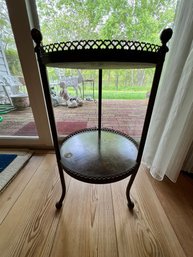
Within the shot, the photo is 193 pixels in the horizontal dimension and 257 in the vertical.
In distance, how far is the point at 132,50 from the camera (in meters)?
0.39

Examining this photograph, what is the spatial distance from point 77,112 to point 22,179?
968 mm

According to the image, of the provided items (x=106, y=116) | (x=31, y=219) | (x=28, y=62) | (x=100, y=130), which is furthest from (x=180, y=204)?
(x=28, y=62)

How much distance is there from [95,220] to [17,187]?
57 cm

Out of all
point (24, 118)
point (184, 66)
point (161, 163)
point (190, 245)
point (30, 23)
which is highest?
point (30, 23)

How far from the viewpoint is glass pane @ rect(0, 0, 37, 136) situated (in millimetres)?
959

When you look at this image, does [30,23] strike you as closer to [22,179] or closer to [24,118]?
[24,118]

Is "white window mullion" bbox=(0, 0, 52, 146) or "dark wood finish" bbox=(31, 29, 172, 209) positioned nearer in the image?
"dark wood finish" bbox=(31, 29, 172, 209)

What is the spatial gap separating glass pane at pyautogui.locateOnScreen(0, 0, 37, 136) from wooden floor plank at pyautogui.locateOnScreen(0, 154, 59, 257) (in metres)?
0.58

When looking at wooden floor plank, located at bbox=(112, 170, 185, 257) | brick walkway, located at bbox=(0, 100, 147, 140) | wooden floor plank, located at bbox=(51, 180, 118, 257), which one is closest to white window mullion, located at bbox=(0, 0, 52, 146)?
brick walkway, located at bbox=(0, 100, 147, 140)

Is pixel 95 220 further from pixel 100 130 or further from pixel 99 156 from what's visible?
pixel 100 130

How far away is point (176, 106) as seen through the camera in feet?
2.54

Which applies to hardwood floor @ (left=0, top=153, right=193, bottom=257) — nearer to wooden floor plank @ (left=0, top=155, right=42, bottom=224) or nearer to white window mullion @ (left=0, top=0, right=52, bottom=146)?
wooden floor plank @ (left=0, top=155, right=42, bottom=224)

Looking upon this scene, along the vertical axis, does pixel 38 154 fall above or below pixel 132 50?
below

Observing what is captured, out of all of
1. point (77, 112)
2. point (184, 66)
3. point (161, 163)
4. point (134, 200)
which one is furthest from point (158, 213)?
point (77, 112)
